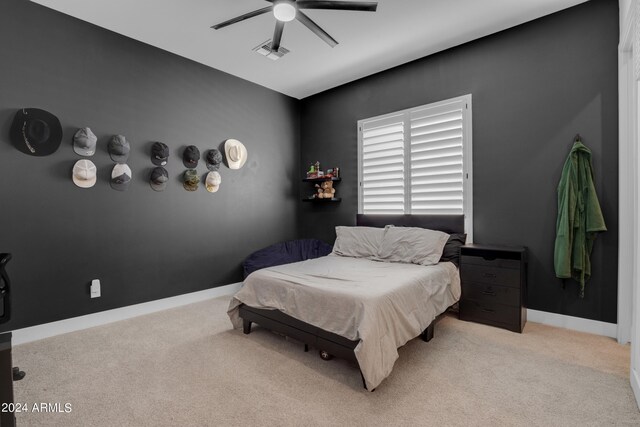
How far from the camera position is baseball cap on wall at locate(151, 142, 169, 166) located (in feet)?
11.9

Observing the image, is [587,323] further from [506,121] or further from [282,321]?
[282,321]

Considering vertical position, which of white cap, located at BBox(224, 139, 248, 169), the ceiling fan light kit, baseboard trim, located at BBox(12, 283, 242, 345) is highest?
the ceiling fan light kit

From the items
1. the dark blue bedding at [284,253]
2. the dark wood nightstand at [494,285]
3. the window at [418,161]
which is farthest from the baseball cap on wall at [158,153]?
the dark wood nightstand at [494,285]

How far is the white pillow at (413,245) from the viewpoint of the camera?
3.31 m

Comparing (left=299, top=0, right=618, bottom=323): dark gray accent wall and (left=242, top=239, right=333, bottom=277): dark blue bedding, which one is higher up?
(left=299, top=0, right=618, bottom=323): dark gray accent wall

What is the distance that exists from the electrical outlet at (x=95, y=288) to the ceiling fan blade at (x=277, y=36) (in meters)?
3.00

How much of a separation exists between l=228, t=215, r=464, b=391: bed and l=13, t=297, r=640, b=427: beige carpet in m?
0.19

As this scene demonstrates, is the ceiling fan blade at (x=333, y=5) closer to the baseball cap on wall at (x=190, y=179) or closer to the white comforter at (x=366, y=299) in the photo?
the white comforter at (x=366, y=299)

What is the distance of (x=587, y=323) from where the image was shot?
2904mm

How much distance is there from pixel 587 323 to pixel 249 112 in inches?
188

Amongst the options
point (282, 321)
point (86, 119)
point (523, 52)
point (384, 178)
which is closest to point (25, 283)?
point (86, 119)

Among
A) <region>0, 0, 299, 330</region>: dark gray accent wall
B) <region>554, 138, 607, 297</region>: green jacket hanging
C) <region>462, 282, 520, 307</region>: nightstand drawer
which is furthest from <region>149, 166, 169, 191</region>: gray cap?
<region>554, 138, 607, 297</region>: green jacket hanging

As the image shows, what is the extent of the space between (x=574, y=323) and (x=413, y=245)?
165 centimetres

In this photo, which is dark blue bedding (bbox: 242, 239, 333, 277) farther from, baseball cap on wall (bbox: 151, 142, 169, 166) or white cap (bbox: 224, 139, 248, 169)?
baseball cap on wall (bbox: 151, 142, 169, 166)
